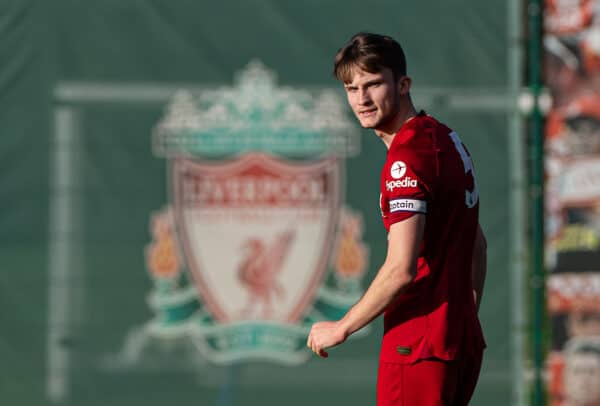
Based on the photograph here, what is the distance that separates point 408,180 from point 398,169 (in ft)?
0.15

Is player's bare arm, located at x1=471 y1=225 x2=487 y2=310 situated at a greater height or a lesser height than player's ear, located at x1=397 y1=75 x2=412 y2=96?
lesser

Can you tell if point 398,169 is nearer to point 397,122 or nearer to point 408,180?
point 408,180

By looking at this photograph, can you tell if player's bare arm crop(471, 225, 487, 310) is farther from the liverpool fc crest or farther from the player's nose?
the liverpool fc crest

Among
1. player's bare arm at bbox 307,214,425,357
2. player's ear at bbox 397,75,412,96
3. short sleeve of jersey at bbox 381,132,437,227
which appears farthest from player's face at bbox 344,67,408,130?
player's bare arm at bbox 307,214,425,357

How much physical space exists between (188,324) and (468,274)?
115 inches

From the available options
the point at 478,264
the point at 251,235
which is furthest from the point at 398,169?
the point at 251,235

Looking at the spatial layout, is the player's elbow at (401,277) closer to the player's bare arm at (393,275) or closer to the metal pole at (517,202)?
the player's bare arm at (393,275)

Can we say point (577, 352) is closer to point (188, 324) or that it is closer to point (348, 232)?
point (348, 232)

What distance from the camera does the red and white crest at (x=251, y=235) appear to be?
588 centimetres

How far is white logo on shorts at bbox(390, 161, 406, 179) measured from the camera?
9.87 feet

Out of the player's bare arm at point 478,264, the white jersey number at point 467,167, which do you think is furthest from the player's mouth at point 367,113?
the player's bare arm at point 478,264

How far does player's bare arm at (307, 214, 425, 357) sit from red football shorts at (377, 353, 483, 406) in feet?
0.64

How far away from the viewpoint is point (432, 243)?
3.08 m

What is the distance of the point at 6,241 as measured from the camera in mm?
5875
